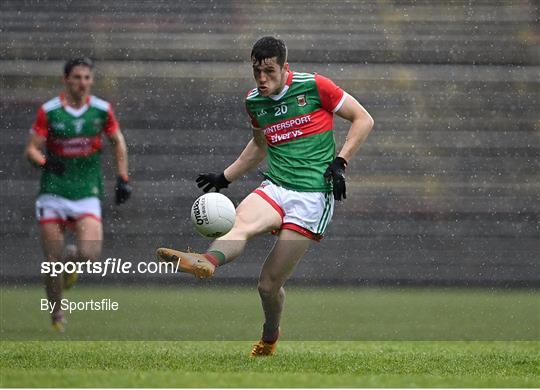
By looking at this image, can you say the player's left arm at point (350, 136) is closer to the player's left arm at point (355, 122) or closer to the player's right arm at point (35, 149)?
the player's left arm at point (355, 122)

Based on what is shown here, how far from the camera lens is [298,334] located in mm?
7547

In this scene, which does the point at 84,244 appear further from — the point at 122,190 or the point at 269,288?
the point at 269,288

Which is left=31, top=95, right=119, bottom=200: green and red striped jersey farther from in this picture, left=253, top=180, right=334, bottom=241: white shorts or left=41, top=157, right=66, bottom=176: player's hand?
left=253, top=180, right=334, bottom=241: white shorts

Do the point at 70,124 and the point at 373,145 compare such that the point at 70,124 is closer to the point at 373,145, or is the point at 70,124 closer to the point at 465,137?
the point at 373,145

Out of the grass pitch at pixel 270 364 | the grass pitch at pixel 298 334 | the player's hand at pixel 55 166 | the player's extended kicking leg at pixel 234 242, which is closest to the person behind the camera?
the grass pitch at pixel 270 364

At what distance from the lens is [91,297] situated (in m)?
7.52

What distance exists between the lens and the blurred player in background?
23.6 feet

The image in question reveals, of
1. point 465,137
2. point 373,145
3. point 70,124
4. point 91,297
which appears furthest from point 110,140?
point 465,137

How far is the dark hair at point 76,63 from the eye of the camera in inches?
302

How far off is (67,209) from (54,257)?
0.37 metres

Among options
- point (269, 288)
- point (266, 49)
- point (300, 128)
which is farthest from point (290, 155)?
point (269, 288)

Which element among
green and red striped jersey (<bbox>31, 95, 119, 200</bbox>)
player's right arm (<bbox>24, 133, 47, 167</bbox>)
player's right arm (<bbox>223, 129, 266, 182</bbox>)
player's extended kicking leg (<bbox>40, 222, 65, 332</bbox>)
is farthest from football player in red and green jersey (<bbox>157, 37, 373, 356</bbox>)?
player's right arm (<bbox>24, 133, 47, 167</bbox>)

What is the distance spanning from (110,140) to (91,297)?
1.00 metres

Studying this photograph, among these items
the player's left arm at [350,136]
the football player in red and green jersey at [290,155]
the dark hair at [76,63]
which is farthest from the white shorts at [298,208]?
the dark hair at [76,63]
